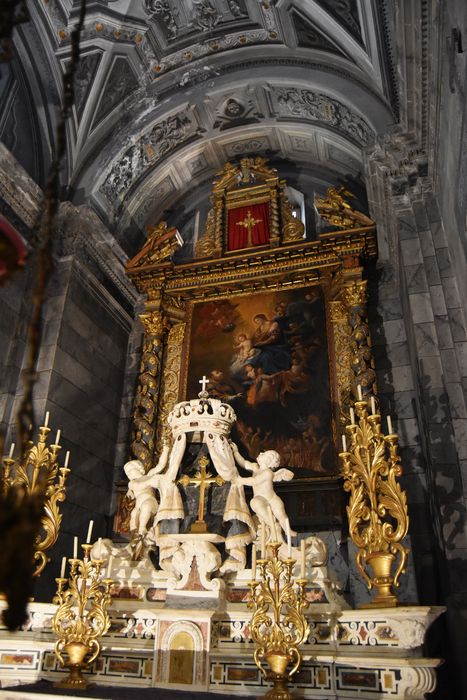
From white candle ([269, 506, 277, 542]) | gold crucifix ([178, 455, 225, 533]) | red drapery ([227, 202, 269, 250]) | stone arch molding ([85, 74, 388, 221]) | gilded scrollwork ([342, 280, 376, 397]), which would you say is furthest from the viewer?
red drapery ([227, 202, 269, 250])

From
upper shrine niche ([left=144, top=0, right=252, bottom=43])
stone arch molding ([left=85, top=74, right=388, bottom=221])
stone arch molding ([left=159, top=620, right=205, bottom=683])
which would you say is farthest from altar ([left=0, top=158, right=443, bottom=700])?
upper shrine niche ([left=144, top=0, right=252, bottom=43])

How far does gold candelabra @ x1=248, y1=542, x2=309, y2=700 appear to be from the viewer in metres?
4.11

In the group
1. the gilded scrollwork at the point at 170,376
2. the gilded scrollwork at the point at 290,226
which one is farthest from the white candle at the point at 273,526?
the gilded scrollwork at the point at 290,226

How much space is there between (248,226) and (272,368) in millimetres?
3014

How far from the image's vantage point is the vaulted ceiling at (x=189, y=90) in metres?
8.92

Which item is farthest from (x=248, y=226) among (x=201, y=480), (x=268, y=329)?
(x=201, y=480)

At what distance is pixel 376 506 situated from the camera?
4.95 m

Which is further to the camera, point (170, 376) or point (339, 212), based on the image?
point (170, 376)

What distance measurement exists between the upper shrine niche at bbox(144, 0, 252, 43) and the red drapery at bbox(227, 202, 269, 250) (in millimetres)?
3111

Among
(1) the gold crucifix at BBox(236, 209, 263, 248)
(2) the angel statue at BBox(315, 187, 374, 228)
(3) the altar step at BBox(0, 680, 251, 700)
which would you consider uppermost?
(1) the gold crucifix at BBox(236, 209, 263, 248)

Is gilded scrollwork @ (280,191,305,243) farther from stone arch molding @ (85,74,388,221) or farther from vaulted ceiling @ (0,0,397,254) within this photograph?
stone arch molding @ (85,74,388,221)

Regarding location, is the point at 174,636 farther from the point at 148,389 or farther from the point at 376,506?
the point at 148,389

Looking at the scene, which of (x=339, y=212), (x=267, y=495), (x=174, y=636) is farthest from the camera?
(x=339, y=212)

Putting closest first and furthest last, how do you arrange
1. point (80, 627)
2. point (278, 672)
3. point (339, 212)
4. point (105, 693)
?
point (278, 672) < point (105, 693) < point (80, 627) < point (339, 212)
